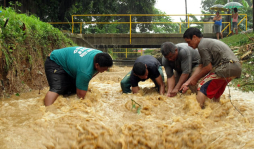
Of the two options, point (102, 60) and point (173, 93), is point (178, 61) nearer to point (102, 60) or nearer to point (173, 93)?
point (173, 93)

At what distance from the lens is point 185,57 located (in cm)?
500

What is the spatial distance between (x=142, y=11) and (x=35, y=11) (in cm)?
1341

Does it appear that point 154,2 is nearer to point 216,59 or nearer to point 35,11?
point 35,11

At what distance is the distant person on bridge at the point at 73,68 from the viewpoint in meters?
4.22

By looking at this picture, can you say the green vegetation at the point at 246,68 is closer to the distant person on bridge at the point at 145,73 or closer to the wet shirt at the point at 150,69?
the distant person on bridge at the point at 145,73

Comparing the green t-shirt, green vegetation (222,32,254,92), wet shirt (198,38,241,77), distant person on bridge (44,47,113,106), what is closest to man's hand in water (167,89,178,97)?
wet shirt (198,38,241,77)

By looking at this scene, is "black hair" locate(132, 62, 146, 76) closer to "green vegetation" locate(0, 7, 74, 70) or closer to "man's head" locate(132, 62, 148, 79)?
"man's head" locate(132, 62, 148, 79)

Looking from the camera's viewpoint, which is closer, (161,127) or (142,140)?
(142,140)

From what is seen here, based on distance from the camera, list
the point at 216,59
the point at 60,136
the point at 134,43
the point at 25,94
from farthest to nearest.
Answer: the point at 134,43
the point at 25,94
the point at 216,59
the point at 60,136

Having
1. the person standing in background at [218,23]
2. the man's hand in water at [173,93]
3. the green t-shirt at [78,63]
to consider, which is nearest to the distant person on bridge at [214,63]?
the man's hand in water at [173,93]

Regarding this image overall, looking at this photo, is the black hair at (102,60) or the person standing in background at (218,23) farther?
the person standing in background at (218,23)

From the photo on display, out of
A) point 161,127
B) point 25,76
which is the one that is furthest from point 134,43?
point 161,127

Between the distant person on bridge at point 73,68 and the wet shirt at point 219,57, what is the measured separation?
5.50 feet

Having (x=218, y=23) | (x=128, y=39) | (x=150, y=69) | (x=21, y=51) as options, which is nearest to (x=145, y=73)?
(x=150, y=69)
